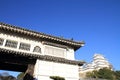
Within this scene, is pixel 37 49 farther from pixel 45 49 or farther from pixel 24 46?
pixel 24 46

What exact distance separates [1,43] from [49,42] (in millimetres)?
5751

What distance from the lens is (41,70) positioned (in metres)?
16.1

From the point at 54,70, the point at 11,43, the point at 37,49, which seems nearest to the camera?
the point at 11,43

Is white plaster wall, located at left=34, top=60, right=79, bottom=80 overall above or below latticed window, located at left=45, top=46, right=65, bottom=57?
below

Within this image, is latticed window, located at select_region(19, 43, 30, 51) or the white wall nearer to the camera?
the white wall

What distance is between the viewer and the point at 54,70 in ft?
55.0

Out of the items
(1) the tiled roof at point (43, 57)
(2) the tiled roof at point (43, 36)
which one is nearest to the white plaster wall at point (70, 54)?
(2) the tiled roof at point (43, 36)

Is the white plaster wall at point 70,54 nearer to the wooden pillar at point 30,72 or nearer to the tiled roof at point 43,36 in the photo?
the tiled roof at point 43,36

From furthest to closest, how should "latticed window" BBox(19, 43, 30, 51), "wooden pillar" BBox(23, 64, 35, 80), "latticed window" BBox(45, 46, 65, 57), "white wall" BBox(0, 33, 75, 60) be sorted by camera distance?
"latticed window" BBox(45, 46, 65, 57), "latticed window" BBox(19, 43, 30, 51), "white wall" BBox(0, 33, 75, 60), "wooden pillar" BBox(23, 64, 35, 80)

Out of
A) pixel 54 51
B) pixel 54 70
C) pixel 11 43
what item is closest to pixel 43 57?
pixel 54 70

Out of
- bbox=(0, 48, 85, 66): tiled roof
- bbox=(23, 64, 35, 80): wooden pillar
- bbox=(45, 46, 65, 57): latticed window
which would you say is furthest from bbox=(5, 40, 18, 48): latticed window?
bbox=(45, 46, 65, 57): latticed window

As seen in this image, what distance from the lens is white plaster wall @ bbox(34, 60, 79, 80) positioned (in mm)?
15903

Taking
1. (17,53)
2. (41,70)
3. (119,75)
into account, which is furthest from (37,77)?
(119,75)

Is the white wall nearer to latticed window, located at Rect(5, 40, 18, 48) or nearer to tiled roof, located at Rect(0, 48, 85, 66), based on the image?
latticed window, located at Rect(5, 40, 18, 48)
